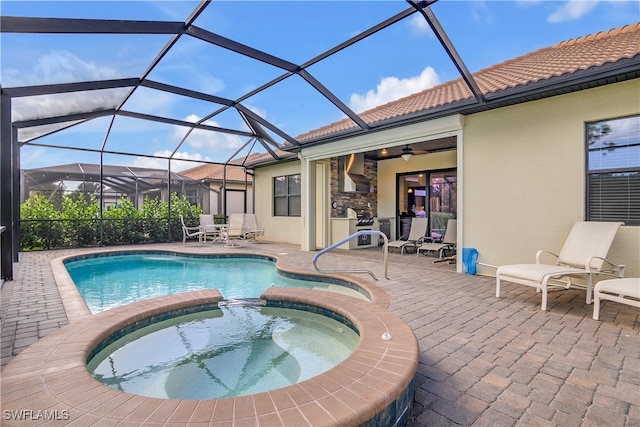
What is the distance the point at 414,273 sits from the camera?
250 inches

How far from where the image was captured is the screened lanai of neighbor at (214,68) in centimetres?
429

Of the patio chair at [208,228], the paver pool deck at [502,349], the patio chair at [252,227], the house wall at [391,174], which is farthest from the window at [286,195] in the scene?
the paver pool deck at [502,349]

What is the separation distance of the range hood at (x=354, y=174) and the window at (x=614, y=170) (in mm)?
6523

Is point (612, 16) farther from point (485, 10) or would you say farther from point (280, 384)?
point (280, 384)

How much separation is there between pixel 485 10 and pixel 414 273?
5807mm

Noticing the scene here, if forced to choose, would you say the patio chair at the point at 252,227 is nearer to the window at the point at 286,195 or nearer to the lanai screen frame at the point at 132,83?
the window at the point at 286,195

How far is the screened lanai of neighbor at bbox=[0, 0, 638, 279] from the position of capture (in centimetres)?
429

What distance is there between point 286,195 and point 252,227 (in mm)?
1910

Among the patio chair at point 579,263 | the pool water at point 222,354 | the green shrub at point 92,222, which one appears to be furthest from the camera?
the green shrub at point 92,222

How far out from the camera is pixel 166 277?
7.24m

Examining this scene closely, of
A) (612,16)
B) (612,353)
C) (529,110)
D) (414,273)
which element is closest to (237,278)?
(414,273)

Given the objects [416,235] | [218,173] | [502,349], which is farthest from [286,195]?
[502,349]

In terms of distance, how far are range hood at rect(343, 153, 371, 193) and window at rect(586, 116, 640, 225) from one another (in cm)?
652

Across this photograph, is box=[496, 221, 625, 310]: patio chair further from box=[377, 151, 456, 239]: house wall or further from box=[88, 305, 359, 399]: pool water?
box=[377, 151, 456, 239]: house wall
